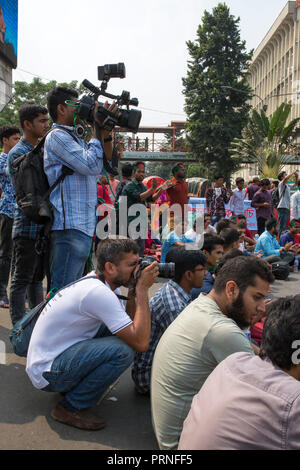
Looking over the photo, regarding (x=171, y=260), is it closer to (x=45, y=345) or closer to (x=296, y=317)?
(x=45, y=345)

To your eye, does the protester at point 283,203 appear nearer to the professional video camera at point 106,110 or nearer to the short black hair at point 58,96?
the professional video camera at point 106,110

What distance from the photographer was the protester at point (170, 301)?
2.91 metres

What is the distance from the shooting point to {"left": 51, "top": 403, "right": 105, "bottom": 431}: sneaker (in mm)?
2566

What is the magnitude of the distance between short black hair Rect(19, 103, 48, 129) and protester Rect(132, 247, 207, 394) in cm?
161

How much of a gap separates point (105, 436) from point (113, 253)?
3.39 feet

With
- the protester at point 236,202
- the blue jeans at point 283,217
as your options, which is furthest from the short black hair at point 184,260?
the blue jeans at point 283,217

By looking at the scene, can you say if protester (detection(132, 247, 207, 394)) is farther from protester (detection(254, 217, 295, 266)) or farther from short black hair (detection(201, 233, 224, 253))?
protester (detection(254, 217, 295, 266))

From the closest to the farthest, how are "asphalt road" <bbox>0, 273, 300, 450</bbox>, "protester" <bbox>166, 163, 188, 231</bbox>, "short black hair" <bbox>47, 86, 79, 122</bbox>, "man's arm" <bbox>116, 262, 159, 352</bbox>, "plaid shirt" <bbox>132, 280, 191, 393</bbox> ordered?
"asphalt road" <bbox>0, 273, 300, 450</bbox>, "man's arm" <bbox>116, 262, 159, 352</bbox>, "plaid shirt" <bbox>132, 280, 191, 393</bbox>, "short black hair" <bbox>47, 86, 79, 122</bbox>, "protester" <bbox>166, 163, 188, 231</bbox>

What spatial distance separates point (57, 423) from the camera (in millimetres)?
2635

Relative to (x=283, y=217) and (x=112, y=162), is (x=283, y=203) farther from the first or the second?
(x=112, y=162)

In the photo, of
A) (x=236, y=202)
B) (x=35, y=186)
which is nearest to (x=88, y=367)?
(x=35, y=186)

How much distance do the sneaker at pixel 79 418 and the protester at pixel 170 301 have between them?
0.46 m

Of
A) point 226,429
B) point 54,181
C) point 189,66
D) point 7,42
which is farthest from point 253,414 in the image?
point 189,66

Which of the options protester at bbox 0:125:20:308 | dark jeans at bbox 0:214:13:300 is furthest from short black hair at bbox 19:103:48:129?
dark jeans at bbox 0:214:13:300
